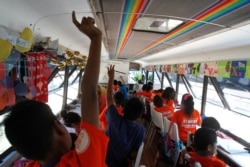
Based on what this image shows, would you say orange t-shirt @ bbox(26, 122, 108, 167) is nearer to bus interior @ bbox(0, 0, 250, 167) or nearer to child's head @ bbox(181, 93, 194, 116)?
→ bus interior @ bbox(0, 0, 250, 167)

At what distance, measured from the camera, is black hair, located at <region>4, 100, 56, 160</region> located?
70 cm

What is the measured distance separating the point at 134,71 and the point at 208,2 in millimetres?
11037

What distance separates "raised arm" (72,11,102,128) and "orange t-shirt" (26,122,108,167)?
0.23 ft

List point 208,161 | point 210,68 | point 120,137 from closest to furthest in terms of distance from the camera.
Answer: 1. point 120,137
2. point 208,161
3. point 210,68

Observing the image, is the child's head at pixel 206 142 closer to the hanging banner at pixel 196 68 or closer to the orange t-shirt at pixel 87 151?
the orange t-shirt at pixel 87 151

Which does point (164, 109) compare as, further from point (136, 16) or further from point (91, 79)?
point (91, 79)

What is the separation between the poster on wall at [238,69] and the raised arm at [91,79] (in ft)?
10.1

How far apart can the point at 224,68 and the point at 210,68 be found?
1.62 feet

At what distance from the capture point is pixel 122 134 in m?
2.02

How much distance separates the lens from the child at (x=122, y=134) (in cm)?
202

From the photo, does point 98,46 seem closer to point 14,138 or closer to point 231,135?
point 14,138

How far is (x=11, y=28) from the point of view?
6.73ft

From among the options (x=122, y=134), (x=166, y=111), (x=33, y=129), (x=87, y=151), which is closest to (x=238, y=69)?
(x=166, y=111)

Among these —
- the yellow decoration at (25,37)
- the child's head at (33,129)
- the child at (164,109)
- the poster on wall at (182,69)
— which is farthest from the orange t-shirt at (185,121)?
the child's head at (33,129)
